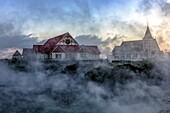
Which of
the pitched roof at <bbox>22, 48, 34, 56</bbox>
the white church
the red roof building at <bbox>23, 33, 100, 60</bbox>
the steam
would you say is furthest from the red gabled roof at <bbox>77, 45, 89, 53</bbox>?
the white church

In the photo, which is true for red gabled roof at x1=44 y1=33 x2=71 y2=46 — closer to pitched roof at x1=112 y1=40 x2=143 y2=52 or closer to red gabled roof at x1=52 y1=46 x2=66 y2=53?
red gabled roof at x1=52 y1=46 x2=66 y2=53

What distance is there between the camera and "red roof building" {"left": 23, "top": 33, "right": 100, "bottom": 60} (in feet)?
145

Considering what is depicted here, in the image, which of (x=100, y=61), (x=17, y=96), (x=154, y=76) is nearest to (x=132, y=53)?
(x=100, y=61)

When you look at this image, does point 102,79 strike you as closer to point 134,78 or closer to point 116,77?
point 116,77

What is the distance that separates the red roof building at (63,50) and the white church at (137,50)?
2111cm

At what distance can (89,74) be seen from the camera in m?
28.6

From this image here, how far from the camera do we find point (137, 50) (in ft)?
225

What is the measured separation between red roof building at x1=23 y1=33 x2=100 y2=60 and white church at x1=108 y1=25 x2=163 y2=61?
21.1 metres

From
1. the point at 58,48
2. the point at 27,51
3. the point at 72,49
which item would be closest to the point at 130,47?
the point at 72,49

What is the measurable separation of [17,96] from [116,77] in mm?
10070

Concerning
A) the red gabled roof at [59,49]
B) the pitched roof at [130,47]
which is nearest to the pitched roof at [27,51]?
the red gabled roof at [59,49]

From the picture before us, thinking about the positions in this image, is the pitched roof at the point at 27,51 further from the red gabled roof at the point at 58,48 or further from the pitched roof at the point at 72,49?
the pitched roof at the point at 72,49

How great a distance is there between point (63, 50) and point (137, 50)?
95.5ft

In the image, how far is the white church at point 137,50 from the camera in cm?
6850
